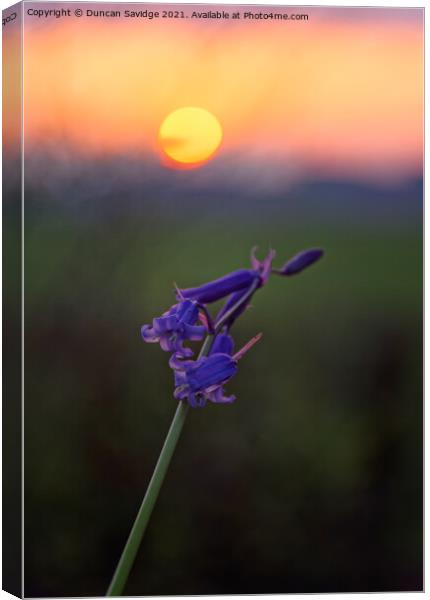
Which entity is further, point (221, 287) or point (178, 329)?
point (221, 287)

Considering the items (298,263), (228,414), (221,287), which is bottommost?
(228,414)

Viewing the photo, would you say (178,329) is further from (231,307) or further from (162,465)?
(162,465)

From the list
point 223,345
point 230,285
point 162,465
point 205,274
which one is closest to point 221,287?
point 230,285

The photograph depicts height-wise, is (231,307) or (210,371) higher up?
(231,307)

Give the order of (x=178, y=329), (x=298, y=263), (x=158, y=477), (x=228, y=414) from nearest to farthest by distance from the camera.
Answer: (x=178, y=329) → (x=158, y=477) → (x=298, y=263) → (x=228, y=414)

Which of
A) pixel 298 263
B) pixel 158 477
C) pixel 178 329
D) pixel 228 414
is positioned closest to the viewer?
pixel 178 329

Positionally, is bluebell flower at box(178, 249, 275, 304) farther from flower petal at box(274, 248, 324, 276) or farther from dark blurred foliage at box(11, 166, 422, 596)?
dark blurred foliage at box(11, 166, 422, 596)

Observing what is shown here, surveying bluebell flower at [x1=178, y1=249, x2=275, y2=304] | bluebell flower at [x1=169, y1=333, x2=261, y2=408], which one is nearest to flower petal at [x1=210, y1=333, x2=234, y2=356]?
bluebell flower at [x1=169, y1=333, x2=261, y2=408]
